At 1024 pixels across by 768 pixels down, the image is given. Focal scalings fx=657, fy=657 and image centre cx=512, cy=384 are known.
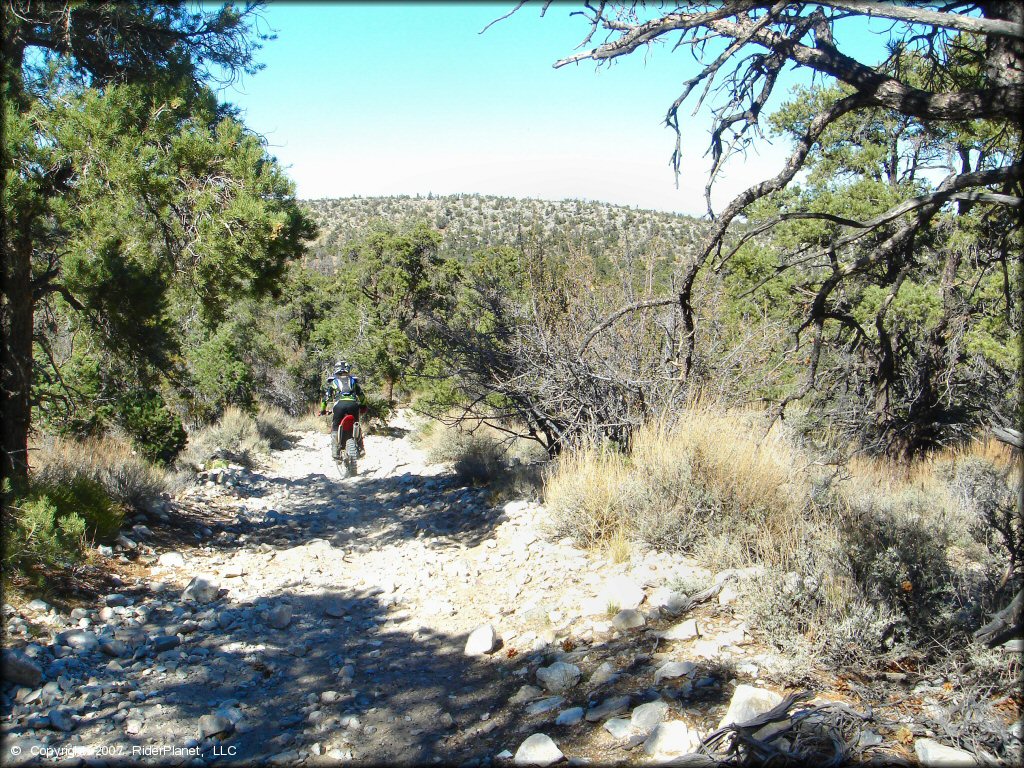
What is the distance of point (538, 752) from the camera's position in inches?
121

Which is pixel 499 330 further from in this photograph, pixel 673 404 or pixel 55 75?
pixel 55 75

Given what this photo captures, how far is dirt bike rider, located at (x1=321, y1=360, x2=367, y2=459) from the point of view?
10.9 metres

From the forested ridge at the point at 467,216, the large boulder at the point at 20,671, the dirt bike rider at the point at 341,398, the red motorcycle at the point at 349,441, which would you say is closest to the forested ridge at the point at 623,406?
the large boulder at the point at 20,671

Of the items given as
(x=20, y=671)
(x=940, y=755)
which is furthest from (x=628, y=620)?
(x=20, y=671)

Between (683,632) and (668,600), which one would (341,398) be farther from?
(683,632)

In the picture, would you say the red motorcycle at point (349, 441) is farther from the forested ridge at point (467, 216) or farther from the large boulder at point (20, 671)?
the forested ridge at point (467, 216)

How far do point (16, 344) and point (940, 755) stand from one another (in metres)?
7.17

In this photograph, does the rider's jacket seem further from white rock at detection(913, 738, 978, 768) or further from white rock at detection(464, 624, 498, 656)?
white rock at detection(913, 738, 978, 768)

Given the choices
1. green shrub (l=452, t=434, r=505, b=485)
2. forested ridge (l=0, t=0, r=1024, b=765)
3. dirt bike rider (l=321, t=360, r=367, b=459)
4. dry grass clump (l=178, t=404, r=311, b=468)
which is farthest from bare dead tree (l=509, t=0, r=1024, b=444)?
dry grass clump (l=178, t=404, r=311, b=468)

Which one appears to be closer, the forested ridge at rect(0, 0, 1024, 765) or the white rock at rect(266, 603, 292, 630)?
the forested ridge at rect(0, 0, 1024, 765)

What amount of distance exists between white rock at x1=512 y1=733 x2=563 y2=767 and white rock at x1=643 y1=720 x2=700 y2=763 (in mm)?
420

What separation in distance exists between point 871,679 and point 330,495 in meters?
8.84

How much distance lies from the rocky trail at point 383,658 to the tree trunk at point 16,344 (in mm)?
1336

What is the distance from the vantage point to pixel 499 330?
8.73m
